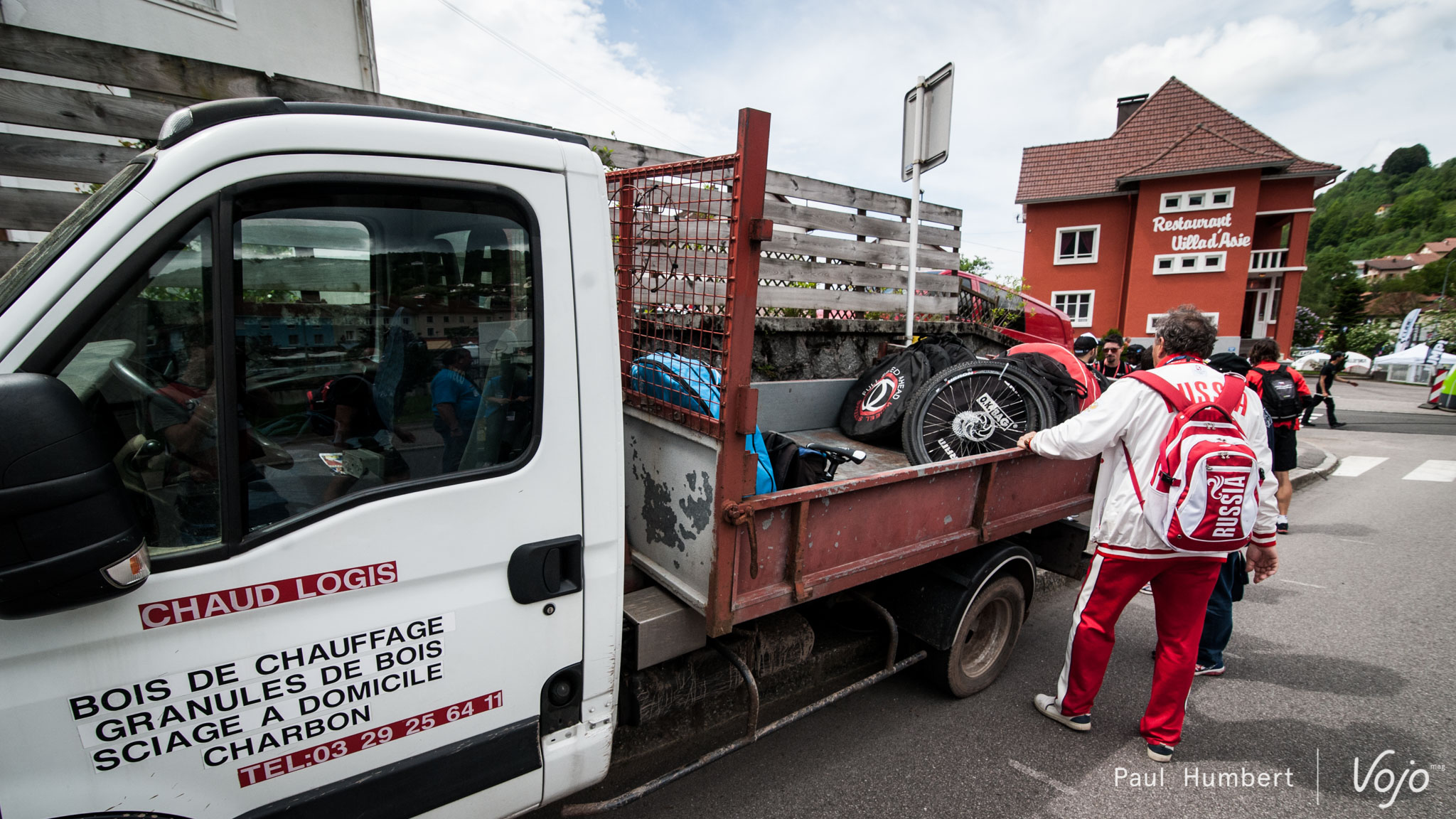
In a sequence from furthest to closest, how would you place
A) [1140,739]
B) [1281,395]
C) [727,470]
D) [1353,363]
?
[1353,363], [1281,395], [1140,739], [727,470]

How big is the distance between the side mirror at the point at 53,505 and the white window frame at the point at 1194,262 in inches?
1142

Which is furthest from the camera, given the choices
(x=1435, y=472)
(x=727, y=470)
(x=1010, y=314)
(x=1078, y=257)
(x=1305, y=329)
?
(x=1305, y=329)

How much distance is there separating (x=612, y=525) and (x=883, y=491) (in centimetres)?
112

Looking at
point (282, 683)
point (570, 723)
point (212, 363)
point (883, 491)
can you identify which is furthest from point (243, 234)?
point (883, 491)

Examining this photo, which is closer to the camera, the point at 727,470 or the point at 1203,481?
the point at 727,470

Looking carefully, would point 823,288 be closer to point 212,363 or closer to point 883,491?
point 883,491

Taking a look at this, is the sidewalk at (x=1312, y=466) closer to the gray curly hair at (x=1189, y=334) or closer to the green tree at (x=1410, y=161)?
the gray curly hair at (x=1189, y=334)

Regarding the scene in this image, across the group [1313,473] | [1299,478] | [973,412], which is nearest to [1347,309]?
[1313,473]

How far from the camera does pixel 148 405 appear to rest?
4.31 ft

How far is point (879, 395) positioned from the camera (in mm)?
4320

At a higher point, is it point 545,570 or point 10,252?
point 10,252

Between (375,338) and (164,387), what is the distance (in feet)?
1.34

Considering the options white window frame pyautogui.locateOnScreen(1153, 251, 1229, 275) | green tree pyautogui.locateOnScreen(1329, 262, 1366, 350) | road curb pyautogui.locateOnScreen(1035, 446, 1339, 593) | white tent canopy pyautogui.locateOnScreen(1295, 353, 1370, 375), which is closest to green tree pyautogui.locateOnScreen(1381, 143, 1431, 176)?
green tree pyautogui.locateOnScreen(1329, 262, 1366, 350)

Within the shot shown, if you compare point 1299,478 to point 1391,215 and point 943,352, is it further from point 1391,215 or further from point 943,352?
point 1391,215
